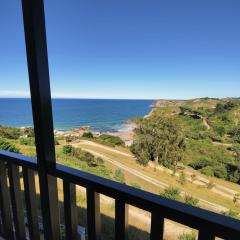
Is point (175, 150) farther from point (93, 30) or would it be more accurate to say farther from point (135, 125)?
point (93, 30)

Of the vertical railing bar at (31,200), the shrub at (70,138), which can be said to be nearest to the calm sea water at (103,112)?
the shrub at (70,138)

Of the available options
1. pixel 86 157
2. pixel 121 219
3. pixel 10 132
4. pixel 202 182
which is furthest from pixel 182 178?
pixel 121 219

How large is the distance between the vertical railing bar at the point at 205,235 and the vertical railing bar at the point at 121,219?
1.08 ft

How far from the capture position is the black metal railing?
777 mm

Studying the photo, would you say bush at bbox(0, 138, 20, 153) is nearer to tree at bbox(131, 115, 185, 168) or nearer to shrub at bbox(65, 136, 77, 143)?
shrub at bbox(65, 136, 77, 143)

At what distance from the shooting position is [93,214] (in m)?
1.15

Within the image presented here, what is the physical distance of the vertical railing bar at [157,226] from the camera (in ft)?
2.92

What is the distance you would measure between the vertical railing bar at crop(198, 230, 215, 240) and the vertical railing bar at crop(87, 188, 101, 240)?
51cm

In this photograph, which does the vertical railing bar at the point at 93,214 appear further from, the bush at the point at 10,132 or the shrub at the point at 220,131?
the bush at the point at 10,132

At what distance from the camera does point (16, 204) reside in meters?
1.62

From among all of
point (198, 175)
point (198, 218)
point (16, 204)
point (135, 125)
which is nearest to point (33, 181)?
point (16, 204)

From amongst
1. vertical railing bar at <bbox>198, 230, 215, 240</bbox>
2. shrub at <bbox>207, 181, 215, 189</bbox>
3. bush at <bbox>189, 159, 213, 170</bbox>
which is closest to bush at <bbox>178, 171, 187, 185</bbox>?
bush at <bbox>189, 159, 213, 170</bbox>

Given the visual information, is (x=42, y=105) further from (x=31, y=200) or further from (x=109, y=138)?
(x=109, y=138)

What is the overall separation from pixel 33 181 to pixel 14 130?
2.51m
